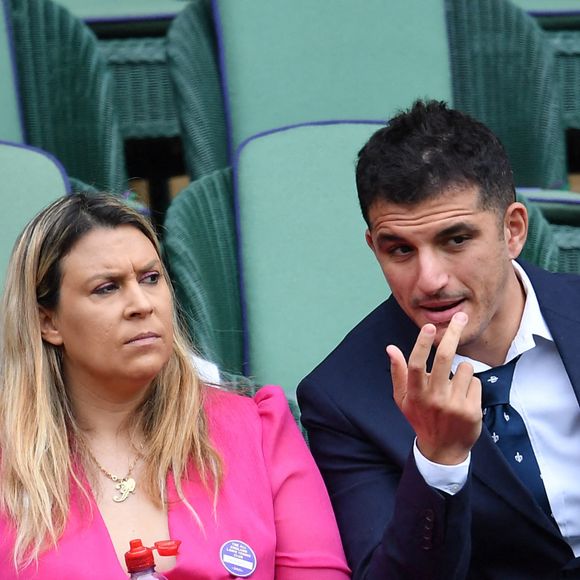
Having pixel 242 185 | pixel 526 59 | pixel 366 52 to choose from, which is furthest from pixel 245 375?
pixel 526 59

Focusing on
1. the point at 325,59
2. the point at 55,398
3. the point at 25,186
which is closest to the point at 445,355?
the point at 55,398

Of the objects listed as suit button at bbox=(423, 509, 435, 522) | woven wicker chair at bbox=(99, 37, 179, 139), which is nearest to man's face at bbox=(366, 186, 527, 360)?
suit button at bbox=(423, 509, 435, 522)

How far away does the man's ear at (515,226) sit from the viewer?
1.64m

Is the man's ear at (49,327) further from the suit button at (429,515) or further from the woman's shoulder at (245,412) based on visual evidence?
the suit button at (429,515)

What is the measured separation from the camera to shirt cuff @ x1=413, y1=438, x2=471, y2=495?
143cm

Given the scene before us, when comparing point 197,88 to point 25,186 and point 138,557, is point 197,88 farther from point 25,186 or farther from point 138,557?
point 138,557

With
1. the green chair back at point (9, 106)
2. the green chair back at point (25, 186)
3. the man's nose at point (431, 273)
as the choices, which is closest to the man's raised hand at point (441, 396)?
the man's nose at point (431, 273)

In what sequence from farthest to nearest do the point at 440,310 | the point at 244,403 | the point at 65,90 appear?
the point at 65,90, the point at 244,403, the point at 440,310

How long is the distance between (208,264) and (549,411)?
831 mm

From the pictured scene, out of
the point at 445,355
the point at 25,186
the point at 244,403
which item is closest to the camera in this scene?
the point at 445,355

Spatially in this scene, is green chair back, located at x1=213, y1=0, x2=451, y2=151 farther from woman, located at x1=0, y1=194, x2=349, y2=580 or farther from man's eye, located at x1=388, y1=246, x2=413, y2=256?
man's eye, located at x1=388, y1=246, x2=413, y2=256

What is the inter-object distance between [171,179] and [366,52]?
67cm

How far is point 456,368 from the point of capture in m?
1.63

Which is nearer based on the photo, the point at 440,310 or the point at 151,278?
the point at 440,310
